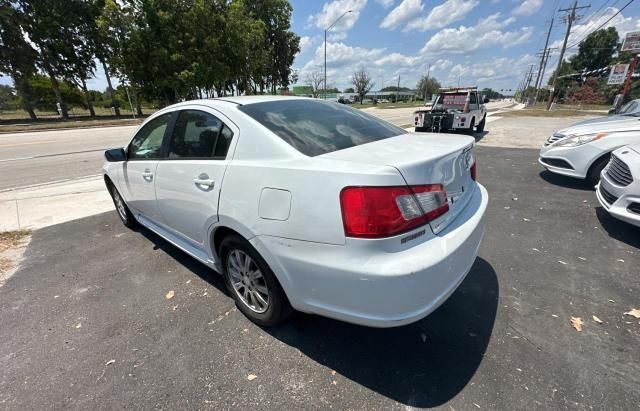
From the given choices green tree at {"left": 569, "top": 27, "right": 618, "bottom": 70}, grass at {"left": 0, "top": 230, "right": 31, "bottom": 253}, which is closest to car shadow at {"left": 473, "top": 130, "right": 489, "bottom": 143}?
grass at {"left": 0, "top": 230, "right": 31, "bottom": 253}

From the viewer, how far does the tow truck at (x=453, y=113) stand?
1089 centimetres

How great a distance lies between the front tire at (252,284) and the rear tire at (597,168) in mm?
5922

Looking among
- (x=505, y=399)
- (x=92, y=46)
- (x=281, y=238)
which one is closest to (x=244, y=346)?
(x=281, y=238)

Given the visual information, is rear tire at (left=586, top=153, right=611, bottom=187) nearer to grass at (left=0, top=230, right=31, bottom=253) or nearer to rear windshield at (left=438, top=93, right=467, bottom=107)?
rear windshield at (left=438, top=93, right=467, bottom=107)

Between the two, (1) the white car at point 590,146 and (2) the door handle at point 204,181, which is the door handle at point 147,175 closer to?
(2) the door handle at point 204,181

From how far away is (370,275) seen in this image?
159 centimetres

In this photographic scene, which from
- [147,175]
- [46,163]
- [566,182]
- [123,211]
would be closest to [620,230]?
[566,182]

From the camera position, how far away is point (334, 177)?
5.46ft

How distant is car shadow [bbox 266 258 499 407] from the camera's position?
186cm

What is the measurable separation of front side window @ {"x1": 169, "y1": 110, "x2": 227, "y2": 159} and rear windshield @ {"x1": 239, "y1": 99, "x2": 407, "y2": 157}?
12.3 inches

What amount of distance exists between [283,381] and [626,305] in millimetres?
2830

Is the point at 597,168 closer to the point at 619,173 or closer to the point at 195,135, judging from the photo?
the point at 619,173

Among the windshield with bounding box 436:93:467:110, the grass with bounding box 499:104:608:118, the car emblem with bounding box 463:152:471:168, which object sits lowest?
the grass with bounding box 499:104:608:118

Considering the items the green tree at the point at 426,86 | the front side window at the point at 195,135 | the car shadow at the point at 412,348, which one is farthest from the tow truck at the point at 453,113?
the green tree at the point at 426,86
